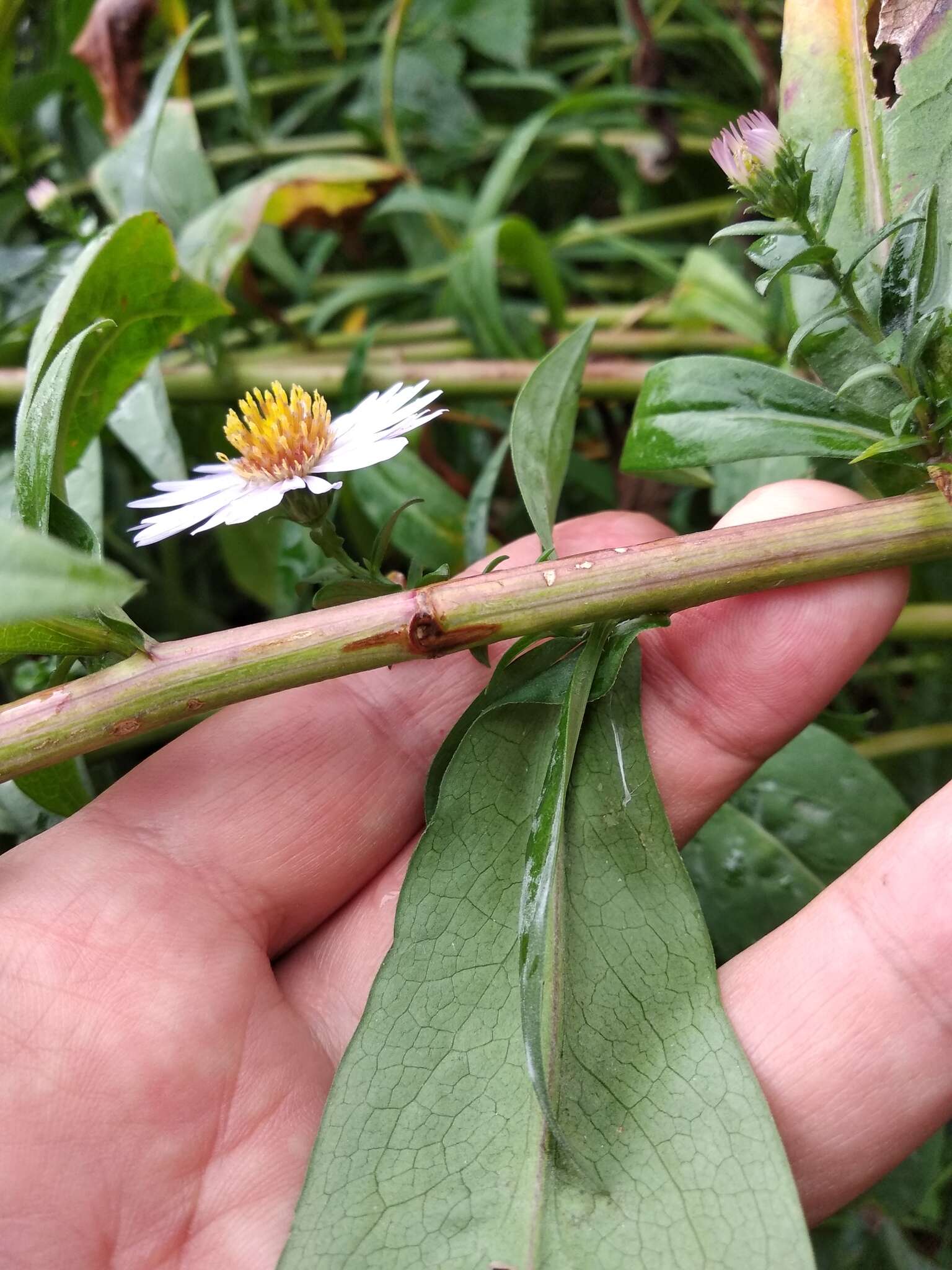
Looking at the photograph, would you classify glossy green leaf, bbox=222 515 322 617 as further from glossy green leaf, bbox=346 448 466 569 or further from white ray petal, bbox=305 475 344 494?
white ray petal, bbox=305 475 344 494

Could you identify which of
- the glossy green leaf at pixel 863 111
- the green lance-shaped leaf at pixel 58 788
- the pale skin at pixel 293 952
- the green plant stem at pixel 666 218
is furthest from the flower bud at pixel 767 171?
the green plant stem at pixel 666 218

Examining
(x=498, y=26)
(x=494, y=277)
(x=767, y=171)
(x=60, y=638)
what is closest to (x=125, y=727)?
(x=60, y=638)

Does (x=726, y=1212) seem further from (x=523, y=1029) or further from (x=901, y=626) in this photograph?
(x=901, y=626)

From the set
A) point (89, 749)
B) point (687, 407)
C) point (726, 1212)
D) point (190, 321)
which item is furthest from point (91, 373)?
point (726, 1212)

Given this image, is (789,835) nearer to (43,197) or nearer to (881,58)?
(881,58)

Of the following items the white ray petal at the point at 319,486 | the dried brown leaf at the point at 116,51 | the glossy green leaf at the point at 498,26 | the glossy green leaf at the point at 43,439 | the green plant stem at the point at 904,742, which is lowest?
the green plant stem at the point at 904,742

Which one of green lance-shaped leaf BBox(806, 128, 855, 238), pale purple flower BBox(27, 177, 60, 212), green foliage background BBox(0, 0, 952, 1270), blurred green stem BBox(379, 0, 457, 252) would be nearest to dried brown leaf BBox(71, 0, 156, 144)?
green foliage background BBox(0, 0, 952, 1270)

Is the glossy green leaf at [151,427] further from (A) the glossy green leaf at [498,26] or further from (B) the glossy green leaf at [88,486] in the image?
(A) the glossy green leaf at [498,26]
